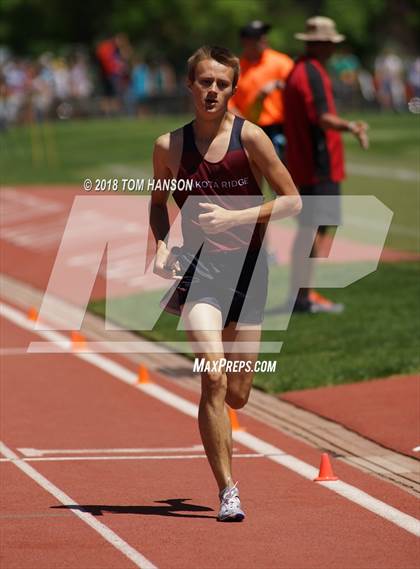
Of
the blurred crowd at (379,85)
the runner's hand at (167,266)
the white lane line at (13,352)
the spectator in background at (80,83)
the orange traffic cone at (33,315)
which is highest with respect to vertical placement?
the runner's hand at (167,266)

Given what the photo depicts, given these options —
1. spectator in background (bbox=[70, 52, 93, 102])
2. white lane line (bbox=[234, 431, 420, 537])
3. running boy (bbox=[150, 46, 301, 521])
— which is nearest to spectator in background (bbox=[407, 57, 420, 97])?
spectator in background (bbox=[70, 52, 93, 102])

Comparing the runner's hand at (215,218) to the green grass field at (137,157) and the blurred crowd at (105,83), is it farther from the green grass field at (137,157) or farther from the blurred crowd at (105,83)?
the blurred crowd at (105,83)

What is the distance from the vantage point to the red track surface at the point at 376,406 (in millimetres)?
11031

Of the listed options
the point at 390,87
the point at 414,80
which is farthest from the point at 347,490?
the point at 414,80

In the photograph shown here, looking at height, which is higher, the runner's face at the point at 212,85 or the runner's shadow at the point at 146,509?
the runner's face at the point at 212,85

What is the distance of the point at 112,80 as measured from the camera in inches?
2179

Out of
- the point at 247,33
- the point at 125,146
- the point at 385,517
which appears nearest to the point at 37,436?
the point at 385,517

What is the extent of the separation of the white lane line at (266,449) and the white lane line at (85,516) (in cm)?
148

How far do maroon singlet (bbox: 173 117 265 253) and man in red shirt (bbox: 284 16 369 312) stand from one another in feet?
21.0

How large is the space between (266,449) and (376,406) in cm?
161

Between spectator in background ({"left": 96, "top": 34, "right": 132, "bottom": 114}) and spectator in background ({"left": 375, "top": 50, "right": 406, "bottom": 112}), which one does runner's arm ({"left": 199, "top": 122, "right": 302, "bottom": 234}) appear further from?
spectator in background ({"left": 96, "top": 34, "right": 132, "bottom": 114})

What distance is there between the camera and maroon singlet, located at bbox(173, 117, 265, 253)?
27.8 feet

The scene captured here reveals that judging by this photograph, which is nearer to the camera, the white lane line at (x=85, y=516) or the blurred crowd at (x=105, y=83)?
the white lane line at (x=85, y=516)
